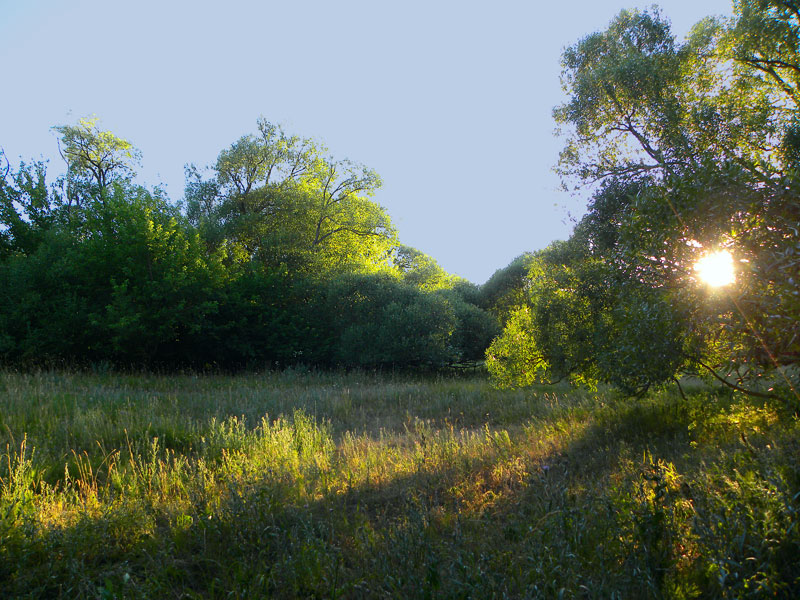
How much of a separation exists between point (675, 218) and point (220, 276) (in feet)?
64.2

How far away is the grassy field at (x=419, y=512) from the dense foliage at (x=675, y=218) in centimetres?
129

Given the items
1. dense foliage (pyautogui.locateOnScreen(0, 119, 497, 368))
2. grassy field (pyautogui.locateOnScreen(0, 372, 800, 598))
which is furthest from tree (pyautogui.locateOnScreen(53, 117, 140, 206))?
grassy field (pyautogui.locateOnScreen(0, 372, 800, 598))

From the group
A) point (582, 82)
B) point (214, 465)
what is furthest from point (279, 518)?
point (582, 82)

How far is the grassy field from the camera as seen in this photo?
358 cm

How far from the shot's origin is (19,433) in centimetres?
849

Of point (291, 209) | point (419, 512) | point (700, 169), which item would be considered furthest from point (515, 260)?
point (419, 512)

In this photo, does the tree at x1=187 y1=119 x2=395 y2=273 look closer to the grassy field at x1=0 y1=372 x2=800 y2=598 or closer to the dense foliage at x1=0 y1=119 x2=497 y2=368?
the dense foliage at x1=0 y1=119 x2=497 y2=368

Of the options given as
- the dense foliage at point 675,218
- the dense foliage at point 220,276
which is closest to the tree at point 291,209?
the dense foliage at point 220,276

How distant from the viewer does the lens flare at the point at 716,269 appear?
552 centimetres

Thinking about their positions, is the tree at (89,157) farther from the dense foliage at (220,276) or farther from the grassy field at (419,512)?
the grassy field at (419,512)

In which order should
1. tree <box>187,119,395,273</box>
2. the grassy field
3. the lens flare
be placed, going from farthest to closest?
tree <box>187,119,395,273</box>
the lens flare
the grassy field

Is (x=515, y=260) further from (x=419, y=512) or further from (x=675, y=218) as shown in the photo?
(x=419, y=512)

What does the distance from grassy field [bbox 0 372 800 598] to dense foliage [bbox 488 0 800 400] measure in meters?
1.29

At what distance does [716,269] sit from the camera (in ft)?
18.8
